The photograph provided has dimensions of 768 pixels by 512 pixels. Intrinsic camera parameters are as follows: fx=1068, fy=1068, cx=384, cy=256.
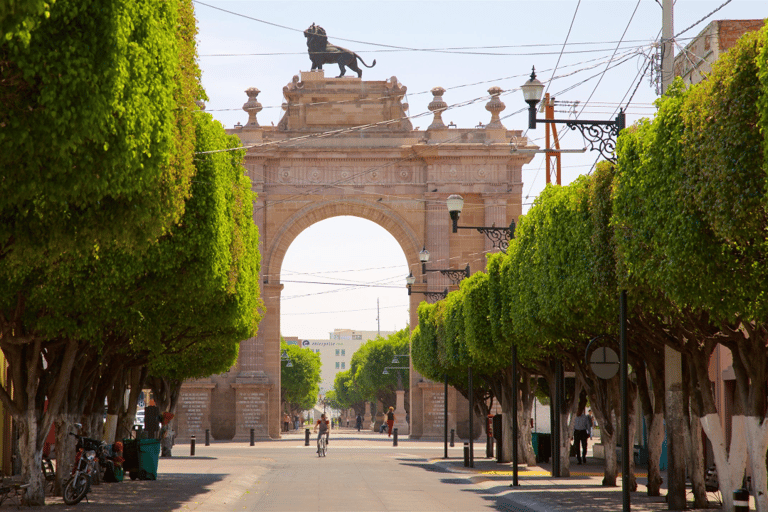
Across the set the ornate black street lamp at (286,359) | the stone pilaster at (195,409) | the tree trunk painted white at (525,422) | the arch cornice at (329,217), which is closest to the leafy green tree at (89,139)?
the tree trunk painted white at (525,422)

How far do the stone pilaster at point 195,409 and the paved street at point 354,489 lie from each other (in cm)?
2045

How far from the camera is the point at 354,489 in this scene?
77.6ft

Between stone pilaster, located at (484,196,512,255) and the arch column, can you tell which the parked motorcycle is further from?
stone pilaster, located at (484,196,512,255)

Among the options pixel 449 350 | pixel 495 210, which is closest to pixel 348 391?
pixel 495 210

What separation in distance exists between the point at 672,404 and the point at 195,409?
4266 cm

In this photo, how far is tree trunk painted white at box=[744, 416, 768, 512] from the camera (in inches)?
586

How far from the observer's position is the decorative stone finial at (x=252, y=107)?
2299 inches

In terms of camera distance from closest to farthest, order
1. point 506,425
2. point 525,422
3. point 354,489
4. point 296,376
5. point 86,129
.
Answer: point 86,129, point 354,489, point 525,422, point 506,425, point 296,376

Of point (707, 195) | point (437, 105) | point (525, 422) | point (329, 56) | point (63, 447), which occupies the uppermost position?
point (329, 56)

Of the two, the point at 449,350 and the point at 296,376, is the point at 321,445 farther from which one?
the point at 296,376

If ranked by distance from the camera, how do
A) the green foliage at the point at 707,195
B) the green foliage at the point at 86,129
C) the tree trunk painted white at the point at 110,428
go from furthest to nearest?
the tree trunk painted white at the point at 110,428, the green foliage at the point at 707,195, the green foliage at the point at 86,129

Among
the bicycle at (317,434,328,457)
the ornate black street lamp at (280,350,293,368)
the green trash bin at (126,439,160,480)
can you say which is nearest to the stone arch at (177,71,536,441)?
the bicycle at (317,434,328,457)

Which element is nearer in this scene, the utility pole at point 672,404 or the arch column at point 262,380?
the utility pole at point 672,404

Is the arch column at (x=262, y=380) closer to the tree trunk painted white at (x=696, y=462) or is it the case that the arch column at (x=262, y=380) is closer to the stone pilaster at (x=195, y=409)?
the stone pilaster at (x=195, y=409)
